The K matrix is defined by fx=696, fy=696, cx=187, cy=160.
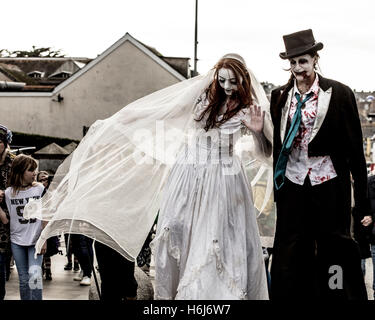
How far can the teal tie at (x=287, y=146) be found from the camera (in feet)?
15.2

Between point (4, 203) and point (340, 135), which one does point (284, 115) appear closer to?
point (340, 135)

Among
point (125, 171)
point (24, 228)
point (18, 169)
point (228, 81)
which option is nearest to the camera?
point (228, 81)

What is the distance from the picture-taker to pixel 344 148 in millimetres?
4621

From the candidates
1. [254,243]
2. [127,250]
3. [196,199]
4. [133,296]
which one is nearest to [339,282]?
[254,243]

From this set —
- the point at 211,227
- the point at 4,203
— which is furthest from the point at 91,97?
the point at 211,227

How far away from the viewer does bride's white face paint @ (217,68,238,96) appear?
5.12m

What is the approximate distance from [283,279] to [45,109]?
35.8 m

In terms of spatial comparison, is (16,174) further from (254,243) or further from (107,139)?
(254,243)

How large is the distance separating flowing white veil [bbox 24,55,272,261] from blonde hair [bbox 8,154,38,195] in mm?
580

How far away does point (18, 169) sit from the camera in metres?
6.39

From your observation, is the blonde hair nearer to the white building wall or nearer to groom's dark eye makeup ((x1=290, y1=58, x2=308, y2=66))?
groom's dark eye makeup ((x1=290, y1=58, x2=308, y2=66))

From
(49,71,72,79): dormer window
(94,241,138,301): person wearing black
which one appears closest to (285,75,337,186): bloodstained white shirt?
(94,241,138,301): person wearing black

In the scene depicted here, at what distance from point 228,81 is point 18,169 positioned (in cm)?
234

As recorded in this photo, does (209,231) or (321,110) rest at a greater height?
(321,110)
